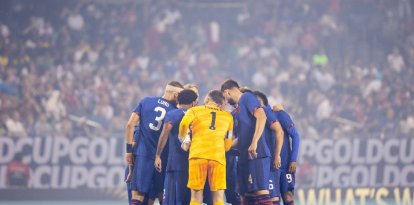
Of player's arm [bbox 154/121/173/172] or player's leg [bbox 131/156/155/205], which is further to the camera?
player's leg [bbox 131/156/155/205]

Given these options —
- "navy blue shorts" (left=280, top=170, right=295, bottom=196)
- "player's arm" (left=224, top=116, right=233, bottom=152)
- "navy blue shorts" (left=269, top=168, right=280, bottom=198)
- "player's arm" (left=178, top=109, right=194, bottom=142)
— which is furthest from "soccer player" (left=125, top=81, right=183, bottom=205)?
"navy blue shorts" (left=280, top=170, right=295, bottom=196)

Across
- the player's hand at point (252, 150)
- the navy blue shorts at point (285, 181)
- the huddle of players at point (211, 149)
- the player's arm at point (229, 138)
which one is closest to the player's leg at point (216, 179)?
the huddle of players at point (211, 149)

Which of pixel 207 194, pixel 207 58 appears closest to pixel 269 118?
pixel 207 194

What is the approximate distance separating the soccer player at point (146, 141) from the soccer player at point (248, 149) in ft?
2.93

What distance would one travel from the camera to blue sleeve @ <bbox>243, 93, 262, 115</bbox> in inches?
553

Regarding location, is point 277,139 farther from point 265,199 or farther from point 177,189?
point 177,189

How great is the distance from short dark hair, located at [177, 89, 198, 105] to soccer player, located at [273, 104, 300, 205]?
145cm

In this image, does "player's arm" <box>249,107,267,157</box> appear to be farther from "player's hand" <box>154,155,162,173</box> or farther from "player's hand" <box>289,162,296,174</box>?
"player's hand" <box>154,155,162,173</box>

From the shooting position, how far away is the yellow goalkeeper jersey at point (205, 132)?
13602 mm

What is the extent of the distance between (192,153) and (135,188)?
1259mm

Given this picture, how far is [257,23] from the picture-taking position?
3023cm

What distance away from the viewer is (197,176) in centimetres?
1359

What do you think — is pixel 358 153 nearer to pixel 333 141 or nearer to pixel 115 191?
pixel 333 141

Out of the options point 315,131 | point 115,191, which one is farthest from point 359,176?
point 115,191
